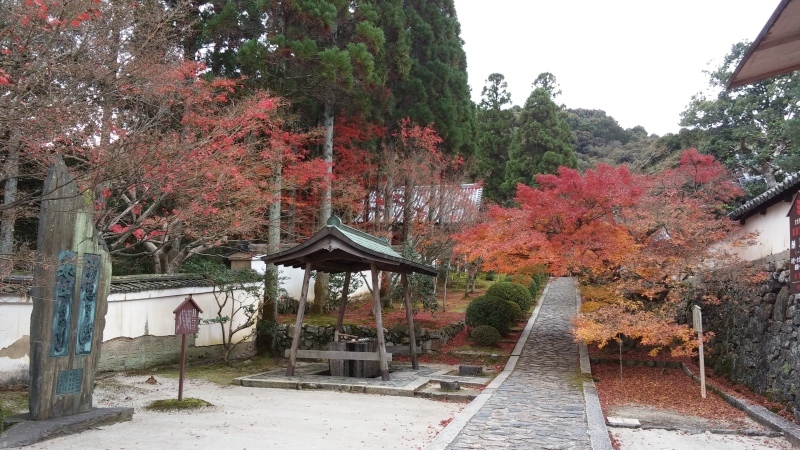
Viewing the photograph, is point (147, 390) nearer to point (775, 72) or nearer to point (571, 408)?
point (571, 408)

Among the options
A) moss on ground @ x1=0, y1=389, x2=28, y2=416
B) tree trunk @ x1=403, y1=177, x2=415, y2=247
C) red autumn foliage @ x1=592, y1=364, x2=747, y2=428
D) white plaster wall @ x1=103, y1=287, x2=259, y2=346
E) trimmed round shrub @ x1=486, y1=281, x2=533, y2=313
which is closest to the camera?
moss on ground @ x1=0, y1=389, x2=28, y2=416

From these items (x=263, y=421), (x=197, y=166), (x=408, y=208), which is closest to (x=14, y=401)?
(x=263, y=421)

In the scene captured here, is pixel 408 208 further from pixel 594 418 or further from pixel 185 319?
pixel 594 418

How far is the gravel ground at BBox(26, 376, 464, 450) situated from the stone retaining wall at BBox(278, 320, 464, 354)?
4620 mm

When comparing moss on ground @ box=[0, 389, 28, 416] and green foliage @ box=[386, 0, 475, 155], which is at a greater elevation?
green foliage @ box=[386, 0, 475, 155]

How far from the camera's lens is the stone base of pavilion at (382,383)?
34.3 ft

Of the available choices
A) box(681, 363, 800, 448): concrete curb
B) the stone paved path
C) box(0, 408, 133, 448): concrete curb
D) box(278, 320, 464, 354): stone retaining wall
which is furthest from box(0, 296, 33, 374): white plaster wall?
box(681, 363, 800, 448): concrete curb

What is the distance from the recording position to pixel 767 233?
1197 cm

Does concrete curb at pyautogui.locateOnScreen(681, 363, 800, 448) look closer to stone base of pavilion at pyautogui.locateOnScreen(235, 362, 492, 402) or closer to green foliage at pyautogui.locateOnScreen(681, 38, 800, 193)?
stone base of pavilion at pyautogui.locateOnScreen(235, 362, 492, 402)

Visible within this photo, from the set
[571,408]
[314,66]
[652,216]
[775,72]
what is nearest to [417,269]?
[571,408]

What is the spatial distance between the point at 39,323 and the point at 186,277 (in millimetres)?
6976

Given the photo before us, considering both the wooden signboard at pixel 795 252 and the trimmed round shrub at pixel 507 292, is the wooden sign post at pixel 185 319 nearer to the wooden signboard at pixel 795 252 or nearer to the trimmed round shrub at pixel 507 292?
the wooden signboard at pixel 795 252

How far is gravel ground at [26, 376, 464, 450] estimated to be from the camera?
686cm

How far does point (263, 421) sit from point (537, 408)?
14.5 ft
